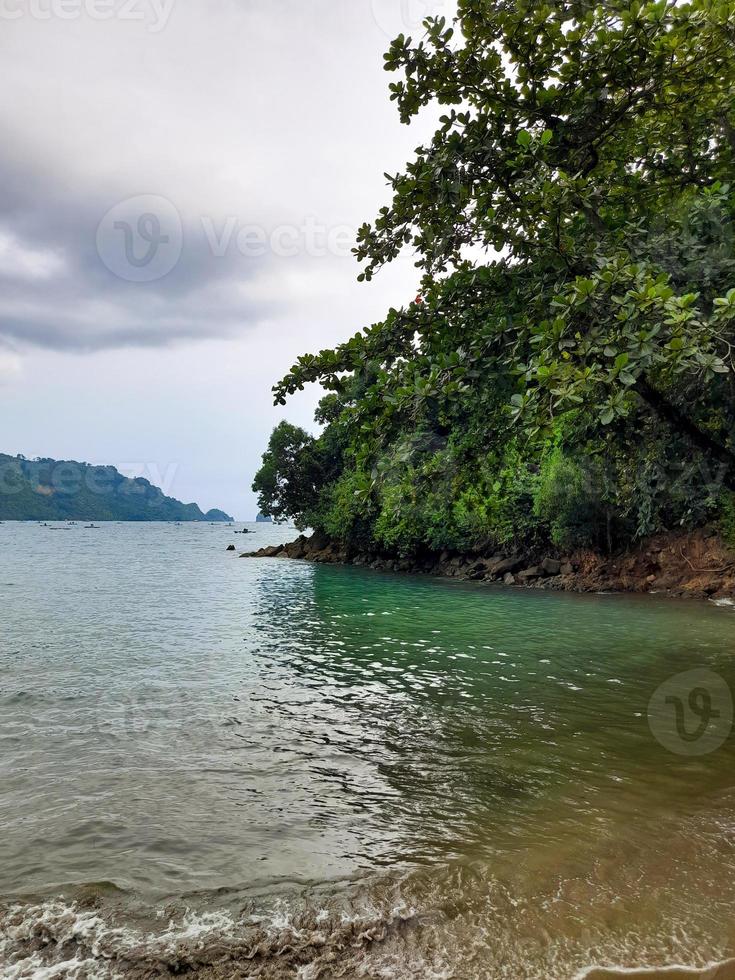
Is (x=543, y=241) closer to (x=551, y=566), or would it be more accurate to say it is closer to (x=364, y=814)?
(x=364, y=814)

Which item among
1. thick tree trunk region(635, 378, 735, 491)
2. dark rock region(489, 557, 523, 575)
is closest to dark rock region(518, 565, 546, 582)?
dark rock region(489, 557, 523, 575)

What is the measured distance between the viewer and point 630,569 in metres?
33.7

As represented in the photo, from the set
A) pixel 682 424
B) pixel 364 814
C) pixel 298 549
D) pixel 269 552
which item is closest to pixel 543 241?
pixel 682 424

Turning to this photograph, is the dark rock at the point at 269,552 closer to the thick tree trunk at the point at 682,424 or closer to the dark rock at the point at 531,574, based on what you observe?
the dark rock at the point at 531,574

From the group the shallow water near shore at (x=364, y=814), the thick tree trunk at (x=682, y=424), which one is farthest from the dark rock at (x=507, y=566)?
the thick tree trunk at (x=682, y=424)

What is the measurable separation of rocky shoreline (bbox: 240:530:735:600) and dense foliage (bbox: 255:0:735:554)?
78.6ft

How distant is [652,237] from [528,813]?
25.8ft

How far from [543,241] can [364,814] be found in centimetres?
679

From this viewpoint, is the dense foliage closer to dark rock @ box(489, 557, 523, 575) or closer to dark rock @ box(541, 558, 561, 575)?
dark rock @ box(541, 558, 561, 575)

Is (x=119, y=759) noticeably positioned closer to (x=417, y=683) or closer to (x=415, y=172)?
(x=417, y=683)

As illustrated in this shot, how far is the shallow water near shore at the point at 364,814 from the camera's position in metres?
4.22

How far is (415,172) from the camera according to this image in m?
7.73

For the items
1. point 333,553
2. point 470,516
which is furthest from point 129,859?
point 333,553

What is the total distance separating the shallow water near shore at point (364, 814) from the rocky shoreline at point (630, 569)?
15.6 meters
